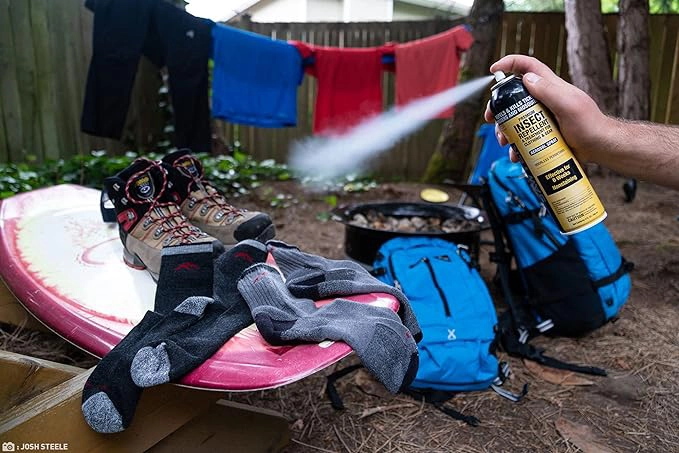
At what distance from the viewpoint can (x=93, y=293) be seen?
153 centimetres

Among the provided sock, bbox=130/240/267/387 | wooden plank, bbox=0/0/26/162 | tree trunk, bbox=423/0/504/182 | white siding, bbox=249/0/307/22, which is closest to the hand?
sock, bbox=130/240/267/387

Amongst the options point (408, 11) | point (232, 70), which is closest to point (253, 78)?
point (232, 70)

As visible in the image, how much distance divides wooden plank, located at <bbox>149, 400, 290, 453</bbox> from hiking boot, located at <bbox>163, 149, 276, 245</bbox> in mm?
592

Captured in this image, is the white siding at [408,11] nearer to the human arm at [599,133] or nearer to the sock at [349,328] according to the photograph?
the human arm at [599,133]

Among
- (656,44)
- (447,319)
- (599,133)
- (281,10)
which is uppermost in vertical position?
(281,10)

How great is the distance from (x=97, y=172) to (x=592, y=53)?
192 inches

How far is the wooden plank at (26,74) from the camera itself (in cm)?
429

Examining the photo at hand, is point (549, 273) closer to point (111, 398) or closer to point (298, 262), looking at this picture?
point (298, 262)

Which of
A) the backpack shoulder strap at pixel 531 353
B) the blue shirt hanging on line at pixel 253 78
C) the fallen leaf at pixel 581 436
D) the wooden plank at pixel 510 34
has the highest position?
the wooden plank at pixel 510 34

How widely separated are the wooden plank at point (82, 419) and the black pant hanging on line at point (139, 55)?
2861 mm

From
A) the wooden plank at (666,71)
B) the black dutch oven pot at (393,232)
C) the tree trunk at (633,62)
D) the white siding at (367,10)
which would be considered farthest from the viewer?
the white siding at (367,10)

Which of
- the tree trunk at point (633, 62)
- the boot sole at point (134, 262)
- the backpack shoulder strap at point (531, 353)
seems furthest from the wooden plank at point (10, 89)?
the tree trunk at point (633, 62)

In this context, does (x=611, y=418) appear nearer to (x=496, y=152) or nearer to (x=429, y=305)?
(x=429, y=305)

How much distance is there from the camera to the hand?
128 centimetres
